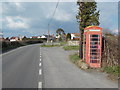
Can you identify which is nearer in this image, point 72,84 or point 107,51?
point 72,84

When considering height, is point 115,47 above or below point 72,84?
above

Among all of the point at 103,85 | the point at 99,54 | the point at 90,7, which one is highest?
the point at 90,7

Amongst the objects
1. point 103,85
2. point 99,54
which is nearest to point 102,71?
point 99,54

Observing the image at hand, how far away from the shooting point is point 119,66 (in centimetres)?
1008

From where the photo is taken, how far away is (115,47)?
10539 mm

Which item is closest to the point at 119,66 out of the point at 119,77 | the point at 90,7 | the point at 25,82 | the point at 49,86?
the point at 119,77

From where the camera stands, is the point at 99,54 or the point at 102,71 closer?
the point at 102,71

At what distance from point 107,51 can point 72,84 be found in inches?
219

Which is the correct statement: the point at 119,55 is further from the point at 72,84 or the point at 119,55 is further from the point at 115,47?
the point at 72,84

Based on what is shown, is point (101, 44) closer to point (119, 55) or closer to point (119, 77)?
point (119, 55)

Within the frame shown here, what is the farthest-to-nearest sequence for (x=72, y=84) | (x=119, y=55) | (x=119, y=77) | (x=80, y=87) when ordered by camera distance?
(x=119, y=55) → (x=119, y=77) → (x=72, y=84) → (x=80, y=87)

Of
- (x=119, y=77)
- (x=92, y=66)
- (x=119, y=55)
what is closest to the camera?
(x=119, y=77)

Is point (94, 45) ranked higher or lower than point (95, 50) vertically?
higher

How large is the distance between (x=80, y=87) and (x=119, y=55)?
4051 mm
